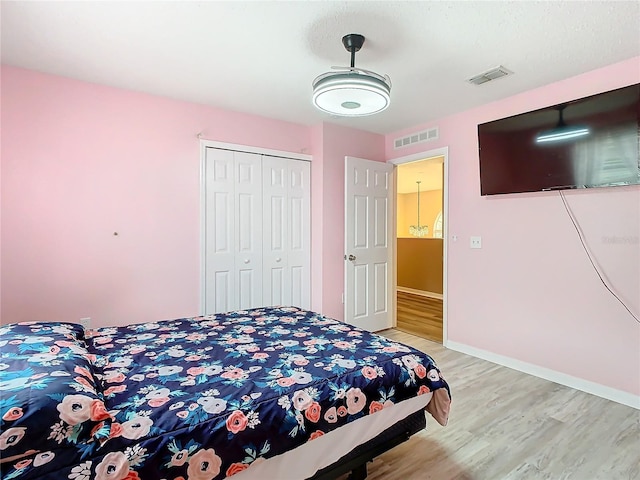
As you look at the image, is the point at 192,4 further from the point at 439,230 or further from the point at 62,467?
the point at 439,230

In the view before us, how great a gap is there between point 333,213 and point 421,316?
2240mm

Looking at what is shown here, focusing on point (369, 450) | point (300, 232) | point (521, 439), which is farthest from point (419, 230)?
point (369, 450)

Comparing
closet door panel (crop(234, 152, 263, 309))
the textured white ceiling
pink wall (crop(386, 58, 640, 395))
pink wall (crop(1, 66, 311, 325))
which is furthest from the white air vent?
pink wall (crop(1, 66, 311, 325))

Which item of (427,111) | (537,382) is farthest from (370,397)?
(427,111)

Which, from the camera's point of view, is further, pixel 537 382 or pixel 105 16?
pixel 537 382

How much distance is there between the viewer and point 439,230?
7895mm

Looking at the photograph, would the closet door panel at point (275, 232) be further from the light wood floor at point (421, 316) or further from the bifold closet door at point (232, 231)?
the light wood floor at point (421, 316)

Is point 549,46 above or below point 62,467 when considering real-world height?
above

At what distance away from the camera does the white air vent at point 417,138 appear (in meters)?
3.91

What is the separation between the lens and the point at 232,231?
3609 mm

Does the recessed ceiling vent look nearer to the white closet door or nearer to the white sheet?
the white closet door

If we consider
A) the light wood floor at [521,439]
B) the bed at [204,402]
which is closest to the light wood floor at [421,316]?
the light wood floor at [521,439]

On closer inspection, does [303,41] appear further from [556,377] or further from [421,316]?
[421,316]

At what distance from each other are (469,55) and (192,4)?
5.98 ft
